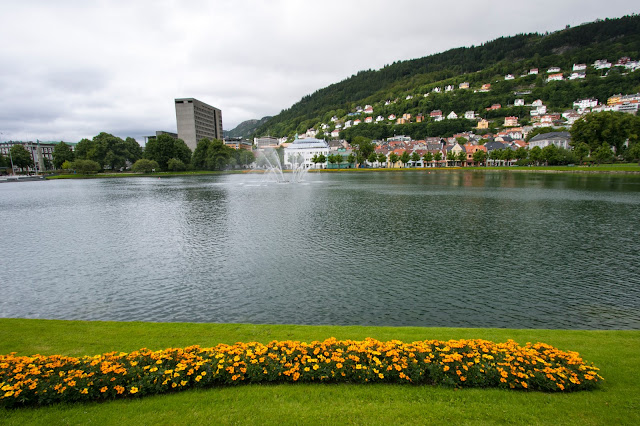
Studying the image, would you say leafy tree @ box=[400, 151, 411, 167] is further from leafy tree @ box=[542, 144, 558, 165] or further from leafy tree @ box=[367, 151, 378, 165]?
leafy tree @ box=[542, 144, 558, 165]

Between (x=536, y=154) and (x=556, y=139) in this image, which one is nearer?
(x=536, y=154)


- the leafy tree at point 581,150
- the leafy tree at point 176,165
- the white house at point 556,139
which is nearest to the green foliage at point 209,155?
the leafy tree at point 176,165

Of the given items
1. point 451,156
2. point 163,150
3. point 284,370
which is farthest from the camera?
point 451,156

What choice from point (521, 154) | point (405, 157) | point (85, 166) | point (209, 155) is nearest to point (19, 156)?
point (85, 166)

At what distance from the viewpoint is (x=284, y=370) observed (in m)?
6.54

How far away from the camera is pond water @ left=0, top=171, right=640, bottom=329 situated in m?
12.4

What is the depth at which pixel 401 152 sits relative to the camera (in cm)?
15688

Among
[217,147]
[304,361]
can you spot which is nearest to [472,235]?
[304,361]

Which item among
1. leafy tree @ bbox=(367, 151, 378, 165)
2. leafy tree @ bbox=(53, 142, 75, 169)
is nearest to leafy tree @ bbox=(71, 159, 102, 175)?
leafy tree @ bbox=(53, 142, 75, 169)

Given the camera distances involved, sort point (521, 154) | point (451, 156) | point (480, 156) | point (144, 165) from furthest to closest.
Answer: point (451, 156) < point (480, 156) < point (144, 165) < point (521, 154)

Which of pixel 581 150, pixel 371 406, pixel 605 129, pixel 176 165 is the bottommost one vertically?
pixel 371 406

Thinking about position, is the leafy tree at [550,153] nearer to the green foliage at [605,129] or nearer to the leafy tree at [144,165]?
the green foliage at [605,129]

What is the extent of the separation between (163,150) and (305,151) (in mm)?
74848

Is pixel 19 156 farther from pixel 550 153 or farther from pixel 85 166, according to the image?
pixel 550 153
